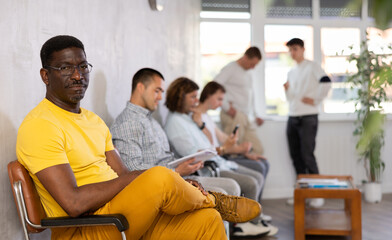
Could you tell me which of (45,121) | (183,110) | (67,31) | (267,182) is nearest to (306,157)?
(267,182)

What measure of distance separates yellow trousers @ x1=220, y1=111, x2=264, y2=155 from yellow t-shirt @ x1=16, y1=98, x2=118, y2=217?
10.6 ft

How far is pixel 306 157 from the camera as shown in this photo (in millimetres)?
5484

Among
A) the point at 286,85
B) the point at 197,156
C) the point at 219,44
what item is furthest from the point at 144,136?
the point at 219,44

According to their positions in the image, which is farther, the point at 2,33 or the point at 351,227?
the point at 351,227

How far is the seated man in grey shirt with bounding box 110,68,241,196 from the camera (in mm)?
2691

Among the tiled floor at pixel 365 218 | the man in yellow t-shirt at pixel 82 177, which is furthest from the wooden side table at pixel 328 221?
the man in yellow t-shirt at pixel 82 177

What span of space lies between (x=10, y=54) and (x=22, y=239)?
2.38ft

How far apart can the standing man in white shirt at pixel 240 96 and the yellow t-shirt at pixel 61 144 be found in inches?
128

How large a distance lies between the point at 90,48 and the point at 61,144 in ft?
3.54

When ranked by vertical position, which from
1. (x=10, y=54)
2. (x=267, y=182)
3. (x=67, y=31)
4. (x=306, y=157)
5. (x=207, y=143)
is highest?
(x=67, y=31)

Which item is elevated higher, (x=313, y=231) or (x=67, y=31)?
(x=67, y=31)

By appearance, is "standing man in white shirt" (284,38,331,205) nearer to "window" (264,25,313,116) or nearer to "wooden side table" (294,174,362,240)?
"window" (264,25,313,116)

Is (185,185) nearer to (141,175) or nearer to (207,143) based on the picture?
(141,175)

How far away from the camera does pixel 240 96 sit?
550cm
